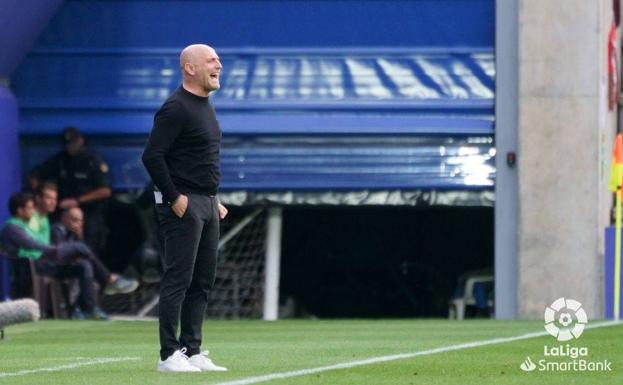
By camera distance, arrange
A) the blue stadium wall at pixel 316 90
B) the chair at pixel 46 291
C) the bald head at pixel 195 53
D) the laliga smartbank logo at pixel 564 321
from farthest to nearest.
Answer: the blue stadium wall at pixel 316 90
the chair at pixel 46 291
the laliga smartbank logo at pixel 564 321
the bald head at pixel 195 53

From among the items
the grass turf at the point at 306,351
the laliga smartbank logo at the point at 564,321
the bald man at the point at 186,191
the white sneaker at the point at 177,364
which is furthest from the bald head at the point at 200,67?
the laliga smartbank logo at the point at 564,321

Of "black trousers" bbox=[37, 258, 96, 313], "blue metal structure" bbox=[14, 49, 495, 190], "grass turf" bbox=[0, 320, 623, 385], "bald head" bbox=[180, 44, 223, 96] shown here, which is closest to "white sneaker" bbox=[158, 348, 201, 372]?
"grass turf" bbox=[0, 320, 623, 385]

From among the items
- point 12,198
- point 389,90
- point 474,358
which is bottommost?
point 474,358

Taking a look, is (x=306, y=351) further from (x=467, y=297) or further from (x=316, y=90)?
(x=467, y=297)

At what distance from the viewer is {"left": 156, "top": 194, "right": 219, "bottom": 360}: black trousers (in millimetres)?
10406

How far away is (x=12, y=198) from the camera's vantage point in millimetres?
20188

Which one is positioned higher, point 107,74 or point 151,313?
point 107,74

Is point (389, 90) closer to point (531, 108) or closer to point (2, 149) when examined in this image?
point (531, 108)

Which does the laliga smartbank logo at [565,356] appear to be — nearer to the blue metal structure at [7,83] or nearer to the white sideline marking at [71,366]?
the white sideline marking at [71,366]

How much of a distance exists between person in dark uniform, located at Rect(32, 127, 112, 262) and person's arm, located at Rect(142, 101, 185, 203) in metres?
10.3

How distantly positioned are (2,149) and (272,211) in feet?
10.1

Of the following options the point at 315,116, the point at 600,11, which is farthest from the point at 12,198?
the point at 600,11

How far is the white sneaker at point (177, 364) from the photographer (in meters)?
10.4

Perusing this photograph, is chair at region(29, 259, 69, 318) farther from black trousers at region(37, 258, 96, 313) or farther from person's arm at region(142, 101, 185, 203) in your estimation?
person's arm at region(142, 101, 185, 203)
